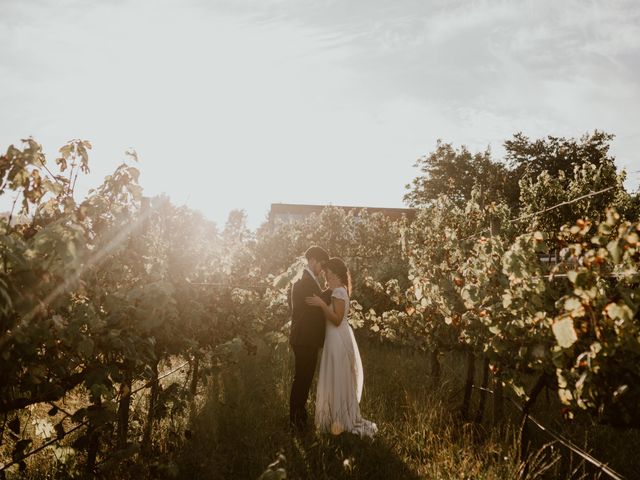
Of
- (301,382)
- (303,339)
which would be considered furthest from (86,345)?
(301,382)

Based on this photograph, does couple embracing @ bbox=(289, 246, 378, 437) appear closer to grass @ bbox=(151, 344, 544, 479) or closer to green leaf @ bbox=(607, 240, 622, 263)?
grass @ bbox=(151, 344, 544, 479)

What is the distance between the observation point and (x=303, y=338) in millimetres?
5230

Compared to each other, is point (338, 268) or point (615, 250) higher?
point (615, 250)

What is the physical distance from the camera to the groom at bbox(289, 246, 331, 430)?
5.23 m

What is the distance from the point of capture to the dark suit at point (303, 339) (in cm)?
523

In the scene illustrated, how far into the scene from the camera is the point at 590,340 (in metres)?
3.15

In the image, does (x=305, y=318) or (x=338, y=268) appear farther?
(x=338, y=268)

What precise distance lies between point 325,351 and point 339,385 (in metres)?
0.46

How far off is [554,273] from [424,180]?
35109 mm

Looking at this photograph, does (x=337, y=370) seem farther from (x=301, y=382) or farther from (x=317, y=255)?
(x=317, y=255)

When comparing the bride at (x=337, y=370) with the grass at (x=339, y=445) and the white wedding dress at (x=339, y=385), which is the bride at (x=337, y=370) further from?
the grass at (x=339, y=445)

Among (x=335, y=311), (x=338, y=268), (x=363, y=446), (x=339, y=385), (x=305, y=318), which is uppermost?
(x=338, y=268)

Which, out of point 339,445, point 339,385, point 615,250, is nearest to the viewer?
point 615,250

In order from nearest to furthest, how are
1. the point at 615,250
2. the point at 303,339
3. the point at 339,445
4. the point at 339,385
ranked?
the point at 615,250 → the point at 339,445 → the point at 303,339 → the point at 339,385
